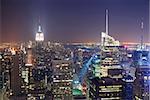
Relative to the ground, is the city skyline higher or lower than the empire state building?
higher

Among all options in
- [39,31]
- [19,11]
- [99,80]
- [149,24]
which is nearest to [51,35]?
[39,31]

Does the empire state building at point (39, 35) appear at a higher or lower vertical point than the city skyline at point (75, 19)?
lower

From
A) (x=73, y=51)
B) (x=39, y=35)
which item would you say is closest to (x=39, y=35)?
(x=39, y=35)

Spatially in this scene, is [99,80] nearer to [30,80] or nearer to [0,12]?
[30,80]

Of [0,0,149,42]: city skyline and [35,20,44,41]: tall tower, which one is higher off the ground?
[0,0,149,42]: city skyline

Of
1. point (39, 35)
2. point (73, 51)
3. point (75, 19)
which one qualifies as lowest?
point (73, 51)

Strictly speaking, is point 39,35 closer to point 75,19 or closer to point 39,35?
point 39,35
